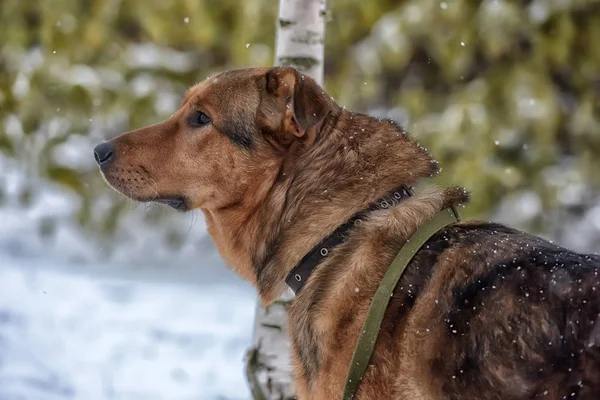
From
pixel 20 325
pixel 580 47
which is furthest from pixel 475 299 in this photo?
pixel 20 325

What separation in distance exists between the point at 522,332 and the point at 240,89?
5.50ft

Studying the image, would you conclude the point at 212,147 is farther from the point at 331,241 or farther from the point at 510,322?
the point at 510,322

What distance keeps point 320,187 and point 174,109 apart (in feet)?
17.4

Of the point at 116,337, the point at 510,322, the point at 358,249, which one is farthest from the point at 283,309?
the point at 116,337

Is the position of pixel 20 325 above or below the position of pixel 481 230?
above

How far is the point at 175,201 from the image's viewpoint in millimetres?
3533

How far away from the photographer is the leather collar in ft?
10.1

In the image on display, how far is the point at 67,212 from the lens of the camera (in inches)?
384

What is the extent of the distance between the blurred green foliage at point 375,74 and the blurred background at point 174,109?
0.02 m

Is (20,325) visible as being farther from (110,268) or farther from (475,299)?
(475,299)

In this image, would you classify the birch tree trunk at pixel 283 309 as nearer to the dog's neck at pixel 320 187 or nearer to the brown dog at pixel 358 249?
the brown dog at pixel 358 249

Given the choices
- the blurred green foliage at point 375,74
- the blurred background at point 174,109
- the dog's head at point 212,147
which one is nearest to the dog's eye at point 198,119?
the dog's head at point 212,147

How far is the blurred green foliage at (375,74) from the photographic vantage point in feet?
23.0

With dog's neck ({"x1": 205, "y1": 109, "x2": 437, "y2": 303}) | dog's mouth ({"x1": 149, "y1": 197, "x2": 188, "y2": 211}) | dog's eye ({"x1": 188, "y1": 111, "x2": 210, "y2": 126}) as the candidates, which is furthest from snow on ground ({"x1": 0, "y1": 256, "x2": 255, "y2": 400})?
dog's eye ({"x1": 188, "y1": 111, "x2": 210, "y2": 126})
